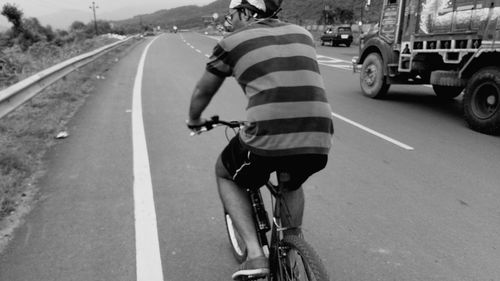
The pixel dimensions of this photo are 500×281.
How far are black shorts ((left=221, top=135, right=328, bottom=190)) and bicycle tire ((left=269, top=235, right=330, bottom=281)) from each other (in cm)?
32

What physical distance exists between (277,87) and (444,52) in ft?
22.4

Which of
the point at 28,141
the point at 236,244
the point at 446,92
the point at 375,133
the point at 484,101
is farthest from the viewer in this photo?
the point at 446,92

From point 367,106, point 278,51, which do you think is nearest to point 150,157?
point 278,51

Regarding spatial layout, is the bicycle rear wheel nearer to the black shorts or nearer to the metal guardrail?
the black shorts

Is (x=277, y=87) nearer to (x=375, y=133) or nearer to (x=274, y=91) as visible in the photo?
(x=274, y=91)

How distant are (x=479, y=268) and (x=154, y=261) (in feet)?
7.95

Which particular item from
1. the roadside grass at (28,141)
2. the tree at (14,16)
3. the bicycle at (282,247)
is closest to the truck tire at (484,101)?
the bicycle at (282,247)

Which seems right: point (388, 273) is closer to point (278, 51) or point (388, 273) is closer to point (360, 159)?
point (278, 51)

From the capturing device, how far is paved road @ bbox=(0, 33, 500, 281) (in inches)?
131

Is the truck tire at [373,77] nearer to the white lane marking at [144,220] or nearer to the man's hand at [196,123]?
Result: the white lane marking at [144,220]

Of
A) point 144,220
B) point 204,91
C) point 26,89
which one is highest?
point 204,91

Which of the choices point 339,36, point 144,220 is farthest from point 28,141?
point 339,36

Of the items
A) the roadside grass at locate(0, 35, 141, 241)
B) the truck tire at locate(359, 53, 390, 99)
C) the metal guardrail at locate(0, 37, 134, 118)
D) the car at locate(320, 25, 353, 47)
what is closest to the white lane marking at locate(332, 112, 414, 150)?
the truck tire at locate(359, 53, 390, 99)

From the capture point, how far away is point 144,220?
4.04m
